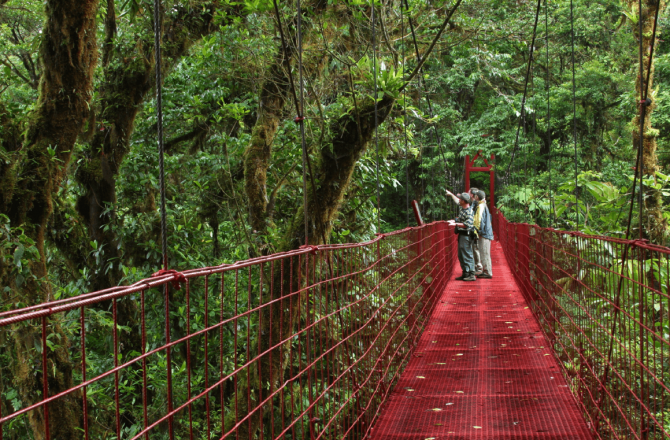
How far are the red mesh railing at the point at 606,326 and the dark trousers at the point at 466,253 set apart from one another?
2619 mm

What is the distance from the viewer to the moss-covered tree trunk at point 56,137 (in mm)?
3387

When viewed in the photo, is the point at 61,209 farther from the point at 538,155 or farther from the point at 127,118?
the point at 538,155

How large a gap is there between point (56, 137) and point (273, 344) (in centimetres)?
203

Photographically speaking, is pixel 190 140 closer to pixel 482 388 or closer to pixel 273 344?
pixel 273 344

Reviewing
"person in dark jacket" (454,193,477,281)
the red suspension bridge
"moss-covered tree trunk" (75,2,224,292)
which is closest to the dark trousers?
"person in dark jacket" (454,193,477,281)

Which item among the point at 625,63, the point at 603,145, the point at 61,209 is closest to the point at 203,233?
the point at 61,209

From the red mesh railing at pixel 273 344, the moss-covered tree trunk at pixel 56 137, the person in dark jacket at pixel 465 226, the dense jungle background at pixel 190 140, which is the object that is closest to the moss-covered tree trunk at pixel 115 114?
the dense jungle background at pixel 190 140

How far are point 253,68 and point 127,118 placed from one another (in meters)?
1.33

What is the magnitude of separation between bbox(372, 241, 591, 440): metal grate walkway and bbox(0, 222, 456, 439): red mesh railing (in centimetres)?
15

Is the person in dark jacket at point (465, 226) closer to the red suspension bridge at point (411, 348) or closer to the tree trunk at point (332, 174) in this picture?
the red suspension bridge at point (411, 348)

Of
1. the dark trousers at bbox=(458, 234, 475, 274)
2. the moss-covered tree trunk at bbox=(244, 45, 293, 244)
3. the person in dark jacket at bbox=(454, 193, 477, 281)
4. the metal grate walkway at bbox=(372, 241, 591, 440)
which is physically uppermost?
the moss-covered tree trunk at bbox=(244, 45, 293, 244)

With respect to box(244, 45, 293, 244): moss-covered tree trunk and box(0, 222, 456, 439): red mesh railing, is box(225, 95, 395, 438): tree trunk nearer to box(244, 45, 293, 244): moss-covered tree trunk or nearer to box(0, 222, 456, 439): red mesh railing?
box(0, 222, 456, 439): red mesh railing

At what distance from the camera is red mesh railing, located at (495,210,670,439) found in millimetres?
1941

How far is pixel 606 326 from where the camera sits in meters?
2.56
